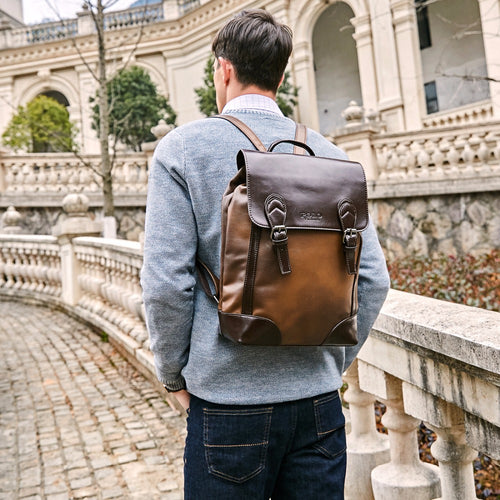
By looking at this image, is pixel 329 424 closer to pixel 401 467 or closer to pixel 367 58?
pixel 401 467

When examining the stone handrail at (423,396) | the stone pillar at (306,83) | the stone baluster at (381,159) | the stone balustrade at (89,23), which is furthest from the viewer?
the stone balustrade at (89,23)

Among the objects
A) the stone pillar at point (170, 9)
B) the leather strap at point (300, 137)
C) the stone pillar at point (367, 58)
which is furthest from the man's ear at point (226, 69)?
the stone pillar at point (170, 9)

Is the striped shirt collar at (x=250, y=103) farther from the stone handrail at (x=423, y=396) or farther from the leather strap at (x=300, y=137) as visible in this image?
the stone handrail at (x=423, y=396)

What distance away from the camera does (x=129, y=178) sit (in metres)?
12.9

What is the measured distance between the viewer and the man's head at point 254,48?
4.76 ft

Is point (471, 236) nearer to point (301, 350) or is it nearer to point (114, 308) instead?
point (114, 308)

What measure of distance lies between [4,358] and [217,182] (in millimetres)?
5191

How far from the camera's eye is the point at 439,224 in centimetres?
920

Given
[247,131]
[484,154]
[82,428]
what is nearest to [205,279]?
[247,131]

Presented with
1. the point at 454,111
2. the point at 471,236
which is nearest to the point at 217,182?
the point at 471,236

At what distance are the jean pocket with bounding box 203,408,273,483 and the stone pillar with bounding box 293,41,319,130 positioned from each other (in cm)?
1807

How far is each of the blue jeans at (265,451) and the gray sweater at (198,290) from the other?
5 centimetres

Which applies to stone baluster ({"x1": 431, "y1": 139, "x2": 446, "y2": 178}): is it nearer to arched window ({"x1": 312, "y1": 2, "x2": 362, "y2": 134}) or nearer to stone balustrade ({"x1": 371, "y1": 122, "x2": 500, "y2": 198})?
stone balustrade ({"x1": 371, "y1": 122, "x2": 500, "y2": 198})

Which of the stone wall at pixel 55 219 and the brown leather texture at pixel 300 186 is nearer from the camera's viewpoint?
the brown leather texture at pixel 300 186
